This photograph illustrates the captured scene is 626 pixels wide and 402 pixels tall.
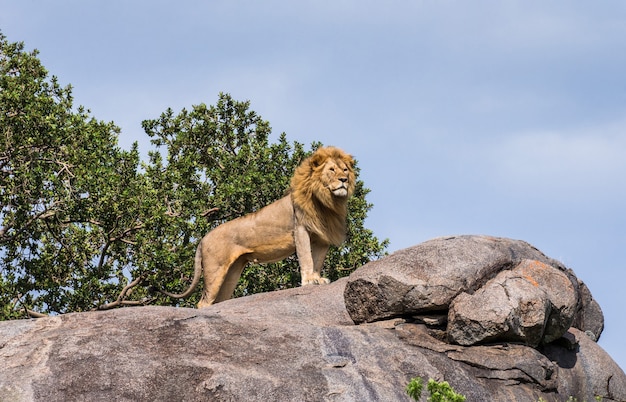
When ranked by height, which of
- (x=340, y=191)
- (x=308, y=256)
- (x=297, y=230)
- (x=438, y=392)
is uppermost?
(x=340, y=191)

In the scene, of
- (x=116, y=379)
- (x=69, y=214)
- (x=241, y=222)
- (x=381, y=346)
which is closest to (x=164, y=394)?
(x=116, y=379)

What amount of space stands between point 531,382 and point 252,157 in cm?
1351

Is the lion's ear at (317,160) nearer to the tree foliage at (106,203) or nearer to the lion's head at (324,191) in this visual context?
the lion's head at (324,191)

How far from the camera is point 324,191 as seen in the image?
1570 cm

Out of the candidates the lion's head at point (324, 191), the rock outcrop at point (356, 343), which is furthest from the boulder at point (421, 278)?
the lion's head at point (324, 191)

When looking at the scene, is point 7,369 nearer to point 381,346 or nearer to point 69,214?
point 381,346

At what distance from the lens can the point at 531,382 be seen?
11391 millimetres

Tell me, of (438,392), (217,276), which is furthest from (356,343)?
(217,276)

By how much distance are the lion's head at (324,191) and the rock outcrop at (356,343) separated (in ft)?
7.11

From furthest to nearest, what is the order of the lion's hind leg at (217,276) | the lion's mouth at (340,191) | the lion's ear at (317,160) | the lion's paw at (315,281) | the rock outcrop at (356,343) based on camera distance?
1. the lion's hind leg at (217,276)
2. the lion's ear at (317,160)
3. the lion's mouth at (340,191)
4. the lion's paw at (315,281)
5. the rock outcrop at (356,343)

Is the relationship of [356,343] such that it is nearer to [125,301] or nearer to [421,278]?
[421,278]

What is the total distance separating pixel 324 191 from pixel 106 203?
699 centimetres

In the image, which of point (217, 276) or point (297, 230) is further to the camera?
point (217, 276)

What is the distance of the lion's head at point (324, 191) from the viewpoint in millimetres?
15688
